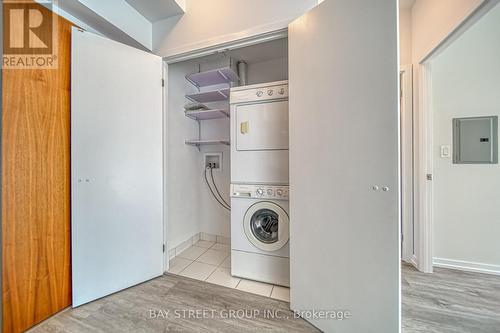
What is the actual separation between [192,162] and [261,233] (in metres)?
1.45

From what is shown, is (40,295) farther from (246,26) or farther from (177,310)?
(246,26)

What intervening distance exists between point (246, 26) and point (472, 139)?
2469 millimetres

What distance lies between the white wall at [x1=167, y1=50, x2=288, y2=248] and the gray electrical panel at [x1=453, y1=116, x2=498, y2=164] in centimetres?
196

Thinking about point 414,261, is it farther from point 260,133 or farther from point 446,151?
point 260,133

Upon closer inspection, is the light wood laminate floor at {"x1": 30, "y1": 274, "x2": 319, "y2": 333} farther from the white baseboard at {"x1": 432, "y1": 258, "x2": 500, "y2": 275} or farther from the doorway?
the white baseboard at {"x1": 432, "y1": 258, "x2": 500, "y2": 275}

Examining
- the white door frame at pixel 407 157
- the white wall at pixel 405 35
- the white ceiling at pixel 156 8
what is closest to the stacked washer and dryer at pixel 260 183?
the white ceiling at pixel 156 8

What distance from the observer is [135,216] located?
1.60 meters

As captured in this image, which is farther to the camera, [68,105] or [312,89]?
[68,105]

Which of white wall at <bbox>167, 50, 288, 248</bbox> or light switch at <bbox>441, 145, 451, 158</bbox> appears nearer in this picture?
light switch at <bbox>441, 145, 451, 158</bbox>

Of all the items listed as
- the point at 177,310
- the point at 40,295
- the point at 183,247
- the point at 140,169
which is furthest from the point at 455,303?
the point at 40,295

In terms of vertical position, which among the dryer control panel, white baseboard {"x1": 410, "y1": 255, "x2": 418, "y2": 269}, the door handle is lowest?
white baseboard {"x1": 410, "y1": 255, "x2": 418, "y2": 269}

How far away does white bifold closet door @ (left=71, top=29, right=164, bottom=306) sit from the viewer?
135 centimetres

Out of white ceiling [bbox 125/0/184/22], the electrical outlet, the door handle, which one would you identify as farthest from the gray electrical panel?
white ceiling [bbox 125/0/184/22]

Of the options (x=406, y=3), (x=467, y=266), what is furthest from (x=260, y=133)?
(x=467, y=266)
